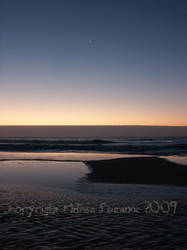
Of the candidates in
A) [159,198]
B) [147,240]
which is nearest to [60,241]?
[147,240]

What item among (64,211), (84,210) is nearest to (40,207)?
(64,211)

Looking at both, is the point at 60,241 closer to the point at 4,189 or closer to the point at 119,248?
the point at 119,248

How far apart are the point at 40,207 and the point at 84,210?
1359 millimetres

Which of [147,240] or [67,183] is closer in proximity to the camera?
[147,240]

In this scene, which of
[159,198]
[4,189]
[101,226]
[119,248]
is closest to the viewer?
[119,248]

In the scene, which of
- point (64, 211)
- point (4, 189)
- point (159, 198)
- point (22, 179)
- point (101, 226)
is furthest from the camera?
point (22, 179)

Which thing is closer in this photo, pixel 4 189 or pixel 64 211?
pixel 64 211

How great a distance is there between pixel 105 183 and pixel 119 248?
7.59 metres

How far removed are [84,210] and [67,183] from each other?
4.67 meters

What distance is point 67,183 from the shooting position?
12.1 meters

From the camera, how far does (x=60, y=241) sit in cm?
531

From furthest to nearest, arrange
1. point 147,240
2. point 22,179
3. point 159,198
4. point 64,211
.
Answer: point 22,179
point 159,198
point 64,211
point 147,240

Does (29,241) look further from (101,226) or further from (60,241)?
(101,226)

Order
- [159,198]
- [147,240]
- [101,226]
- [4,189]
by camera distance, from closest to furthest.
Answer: [147,240] < [101,226] < [159,198] < [4,189]
